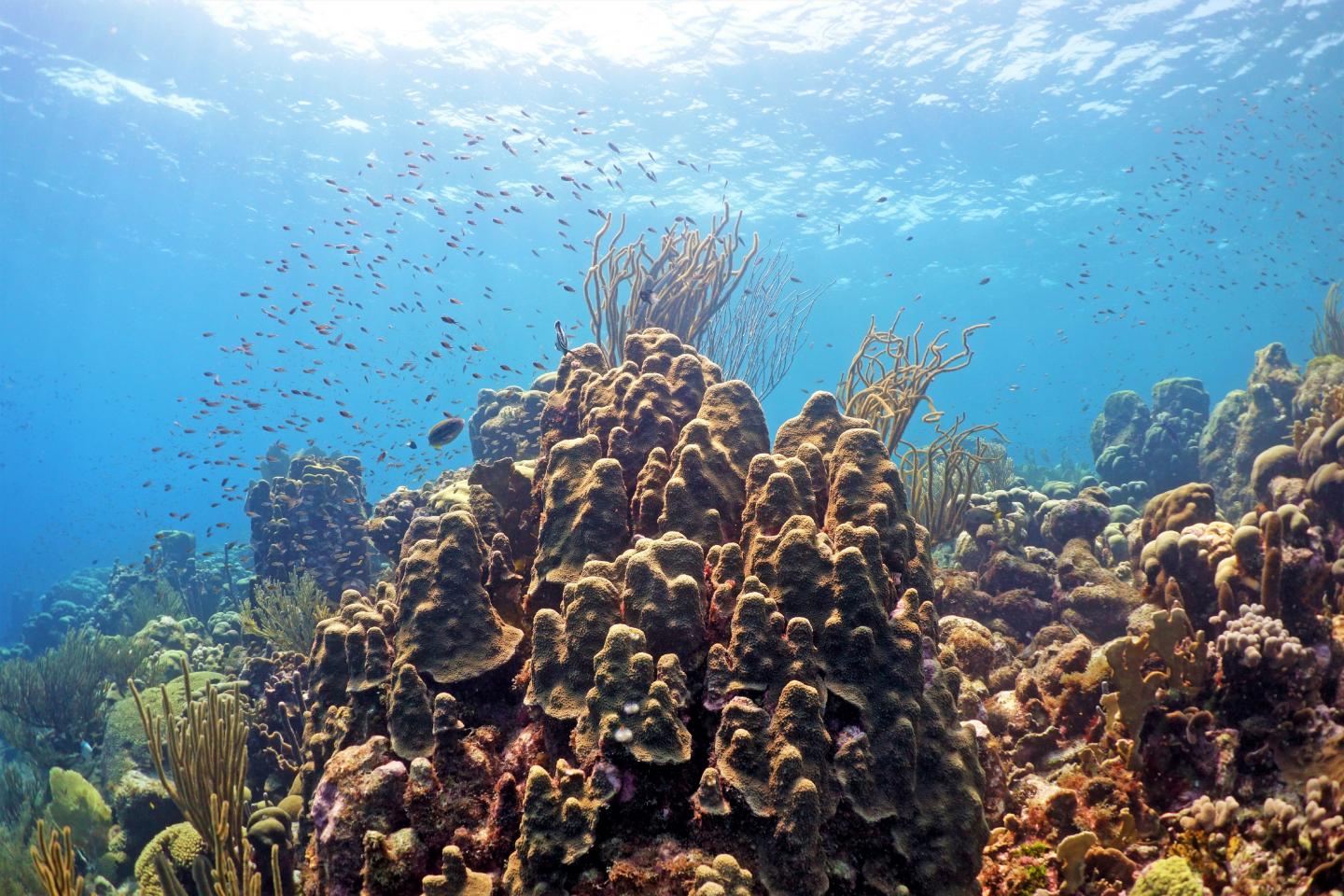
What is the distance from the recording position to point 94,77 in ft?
82.1

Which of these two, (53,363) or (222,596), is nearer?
(222,596)

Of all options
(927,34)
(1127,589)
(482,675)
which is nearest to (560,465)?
(482,675)

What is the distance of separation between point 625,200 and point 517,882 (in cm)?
3698

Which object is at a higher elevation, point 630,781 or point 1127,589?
point 1127,589

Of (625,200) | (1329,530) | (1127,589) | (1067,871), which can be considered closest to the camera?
(1067,871)

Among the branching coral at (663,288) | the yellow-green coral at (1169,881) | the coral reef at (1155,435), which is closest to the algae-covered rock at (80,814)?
the branching coral at (663,288)

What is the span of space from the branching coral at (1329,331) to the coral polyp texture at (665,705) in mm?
16575

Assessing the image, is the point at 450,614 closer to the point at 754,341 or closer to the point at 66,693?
the point at 754,341

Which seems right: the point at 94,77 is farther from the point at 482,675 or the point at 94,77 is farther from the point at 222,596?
the point at 482,675

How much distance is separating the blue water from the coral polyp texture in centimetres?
454

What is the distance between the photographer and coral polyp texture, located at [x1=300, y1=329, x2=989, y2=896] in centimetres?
270

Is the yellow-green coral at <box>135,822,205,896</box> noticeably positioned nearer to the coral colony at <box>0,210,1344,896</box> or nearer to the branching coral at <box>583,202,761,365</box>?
the coral colony at <box>0,210,1344,896</box>

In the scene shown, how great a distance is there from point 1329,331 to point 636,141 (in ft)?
84.0

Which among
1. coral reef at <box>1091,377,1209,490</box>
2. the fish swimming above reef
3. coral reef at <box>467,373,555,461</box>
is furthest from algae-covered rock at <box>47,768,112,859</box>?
coral reef at <box>1091,377,1209,490</box>
